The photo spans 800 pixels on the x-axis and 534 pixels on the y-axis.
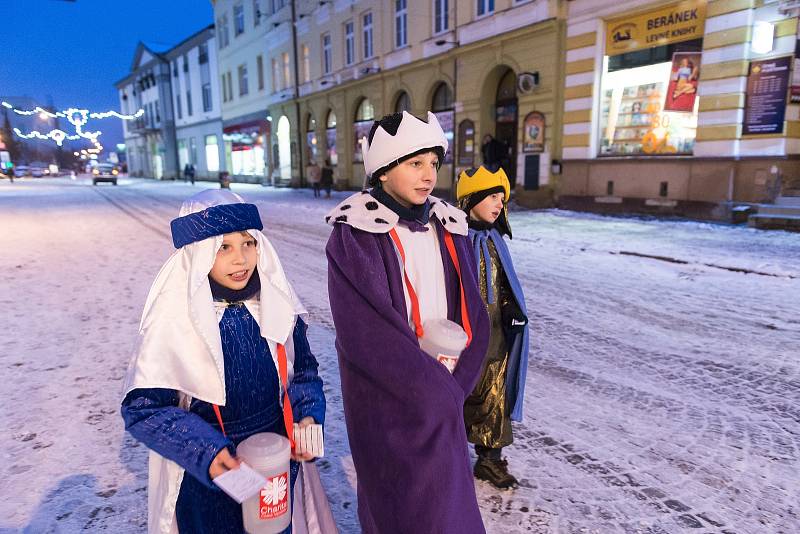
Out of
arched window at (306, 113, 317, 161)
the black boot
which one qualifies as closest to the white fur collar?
the black boot

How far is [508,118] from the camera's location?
55.3 feet

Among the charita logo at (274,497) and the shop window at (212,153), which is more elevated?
the shop window at (212,153)


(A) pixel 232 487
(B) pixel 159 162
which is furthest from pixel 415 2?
(B) pixel 159 162

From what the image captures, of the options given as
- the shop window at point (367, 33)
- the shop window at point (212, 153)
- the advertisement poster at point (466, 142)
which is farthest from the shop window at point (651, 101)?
the shop window at point (212, 153)

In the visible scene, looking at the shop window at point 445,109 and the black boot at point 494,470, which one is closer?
the black boot at point 494,470

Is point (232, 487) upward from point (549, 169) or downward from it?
downward

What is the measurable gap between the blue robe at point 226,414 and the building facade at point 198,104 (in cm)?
4151


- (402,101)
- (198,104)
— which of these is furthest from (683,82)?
(198,104)

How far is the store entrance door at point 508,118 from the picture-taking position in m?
16.6

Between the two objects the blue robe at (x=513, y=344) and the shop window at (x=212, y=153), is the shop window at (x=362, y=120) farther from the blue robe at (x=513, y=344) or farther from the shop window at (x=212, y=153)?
the blue robe at (x=513, y=344)

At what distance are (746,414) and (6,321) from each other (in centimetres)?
678

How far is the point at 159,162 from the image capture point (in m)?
53.8

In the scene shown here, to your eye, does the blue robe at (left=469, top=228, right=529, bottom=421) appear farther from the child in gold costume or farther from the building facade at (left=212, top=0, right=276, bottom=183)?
the building facade at (left=212, top=0, right=276, bottom=183)

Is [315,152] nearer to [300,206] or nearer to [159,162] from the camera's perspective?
[300,206]
